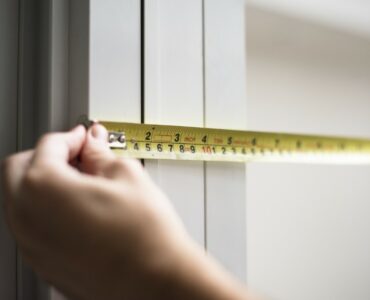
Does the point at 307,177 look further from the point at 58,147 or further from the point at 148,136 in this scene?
the point at 58,147

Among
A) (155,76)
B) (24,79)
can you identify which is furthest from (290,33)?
(24,79)

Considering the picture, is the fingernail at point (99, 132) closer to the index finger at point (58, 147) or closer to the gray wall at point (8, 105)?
the index finger at point (58, 147)

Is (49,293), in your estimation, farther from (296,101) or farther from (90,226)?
(296,101)

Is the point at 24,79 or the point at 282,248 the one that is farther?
the point at 282,248

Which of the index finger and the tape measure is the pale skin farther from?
the tape measure

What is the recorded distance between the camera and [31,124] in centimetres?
76

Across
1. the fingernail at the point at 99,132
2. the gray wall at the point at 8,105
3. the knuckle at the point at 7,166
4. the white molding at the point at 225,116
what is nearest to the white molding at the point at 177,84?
the white molding at the point at 225,116

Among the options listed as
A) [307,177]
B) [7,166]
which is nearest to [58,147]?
[7,166]

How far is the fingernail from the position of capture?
60cm

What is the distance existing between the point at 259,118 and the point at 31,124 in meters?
0.57

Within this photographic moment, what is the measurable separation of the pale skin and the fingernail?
0.21 metres

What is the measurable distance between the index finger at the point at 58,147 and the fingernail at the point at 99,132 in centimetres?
2

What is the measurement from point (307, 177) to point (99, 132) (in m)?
0.70

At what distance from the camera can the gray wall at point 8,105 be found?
728 millimetres
